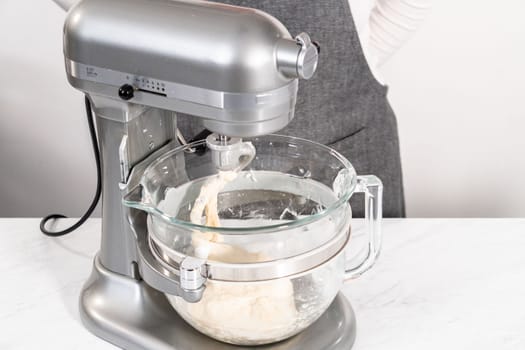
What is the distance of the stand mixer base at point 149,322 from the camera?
29.1 inches

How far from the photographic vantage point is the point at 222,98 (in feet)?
2.04

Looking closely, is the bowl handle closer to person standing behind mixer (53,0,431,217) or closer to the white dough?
the white dough

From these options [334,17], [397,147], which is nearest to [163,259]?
[334,17]

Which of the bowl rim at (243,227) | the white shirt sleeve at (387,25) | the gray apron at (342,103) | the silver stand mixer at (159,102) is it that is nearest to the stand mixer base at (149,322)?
the silver stand mixer at (159,102)

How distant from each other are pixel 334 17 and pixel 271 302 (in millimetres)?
566

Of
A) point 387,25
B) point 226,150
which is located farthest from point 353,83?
point 226,150

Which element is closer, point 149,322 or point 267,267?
point 267,267

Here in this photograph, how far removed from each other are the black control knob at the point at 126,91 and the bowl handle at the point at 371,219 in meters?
0.22

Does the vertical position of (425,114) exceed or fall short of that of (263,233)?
it falls short

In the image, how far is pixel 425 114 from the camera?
1.56m

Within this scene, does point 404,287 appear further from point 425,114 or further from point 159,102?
point 425,114

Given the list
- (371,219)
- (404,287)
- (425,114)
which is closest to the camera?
(371,219)

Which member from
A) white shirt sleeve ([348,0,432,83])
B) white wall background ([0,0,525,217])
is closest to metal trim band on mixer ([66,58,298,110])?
white shirt sleeve ([348,0,432,83])

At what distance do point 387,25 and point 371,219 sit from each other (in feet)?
2.04
